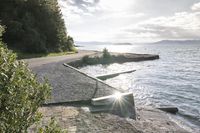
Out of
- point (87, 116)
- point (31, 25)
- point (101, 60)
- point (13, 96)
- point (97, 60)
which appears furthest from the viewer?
point (101, 60)

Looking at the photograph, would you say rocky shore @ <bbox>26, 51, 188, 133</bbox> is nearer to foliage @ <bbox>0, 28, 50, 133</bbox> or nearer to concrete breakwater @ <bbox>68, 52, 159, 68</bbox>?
foliage @ <bbox>0, 28, 50, 133</bbox>

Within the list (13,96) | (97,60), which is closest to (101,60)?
(97,60)

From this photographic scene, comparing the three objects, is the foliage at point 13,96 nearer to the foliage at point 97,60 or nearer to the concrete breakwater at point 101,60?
the concrete breakwater at point 101,60

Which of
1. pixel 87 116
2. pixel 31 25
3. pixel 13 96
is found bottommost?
pixel 87 116

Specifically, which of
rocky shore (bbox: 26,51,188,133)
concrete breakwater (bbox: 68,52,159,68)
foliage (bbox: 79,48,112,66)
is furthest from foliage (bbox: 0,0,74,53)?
rocky shore (bbox: 26,51,188,133)

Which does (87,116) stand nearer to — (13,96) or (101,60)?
(13,96)

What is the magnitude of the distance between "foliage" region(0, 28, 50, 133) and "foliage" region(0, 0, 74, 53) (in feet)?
133

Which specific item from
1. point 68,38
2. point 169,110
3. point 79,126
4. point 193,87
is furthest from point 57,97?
point 68,38

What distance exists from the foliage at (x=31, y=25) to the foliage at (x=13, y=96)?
1597 inches

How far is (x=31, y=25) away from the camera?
4659cm

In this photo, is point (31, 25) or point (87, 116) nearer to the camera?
point (87, 116)

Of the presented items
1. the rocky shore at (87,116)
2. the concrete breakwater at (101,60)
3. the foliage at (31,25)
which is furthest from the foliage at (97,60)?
the rocky shore at (87,116)

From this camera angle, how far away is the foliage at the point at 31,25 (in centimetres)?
4372

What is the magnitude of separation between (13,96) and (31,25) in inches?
1770
